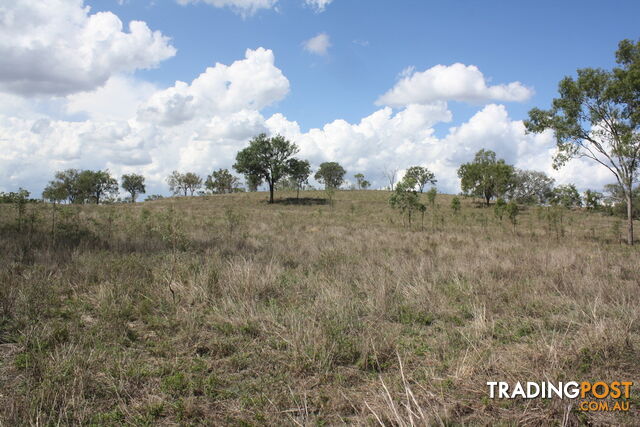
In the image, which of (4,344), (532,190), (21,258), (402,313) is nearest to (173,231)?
(21,258)

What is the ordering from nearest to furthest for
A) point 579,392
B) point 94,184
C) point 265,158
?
point 579,392, point 265,158, point 94,184

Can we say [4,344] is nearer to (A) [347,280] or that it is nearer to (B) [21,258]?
(B) [21,258]

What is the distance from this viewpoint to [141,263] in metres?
8.28

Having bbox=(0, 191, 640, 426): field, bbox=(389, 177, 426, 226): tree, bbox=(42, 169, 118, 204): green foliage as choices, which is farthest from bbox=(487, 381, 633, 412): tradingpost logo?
bbox=(42, 169, 118, 204): green foliage

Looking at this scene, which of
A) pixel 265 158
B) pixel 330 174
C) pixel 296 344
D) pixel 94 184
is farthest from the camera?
pixel 330 174

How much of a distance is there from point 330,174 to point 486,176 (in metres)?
53.3

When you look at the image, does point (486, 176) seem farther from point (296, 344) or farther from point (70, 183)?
point (70, 183)

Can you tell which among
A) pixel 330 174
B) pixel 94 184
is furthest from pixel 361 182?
pixel 94 184

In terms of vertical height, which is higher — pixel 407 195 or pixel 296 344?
pixel 407 195

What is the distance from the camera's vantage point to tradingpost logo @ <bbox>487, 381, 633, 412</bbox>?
3.19 m

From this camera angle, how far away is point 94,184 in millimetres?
75375

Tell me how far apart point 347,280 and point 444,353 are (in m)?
3.53

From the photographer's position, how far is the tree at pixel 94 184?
72312mm

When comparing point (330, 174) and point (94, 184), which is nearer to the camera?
point (94, 184)
